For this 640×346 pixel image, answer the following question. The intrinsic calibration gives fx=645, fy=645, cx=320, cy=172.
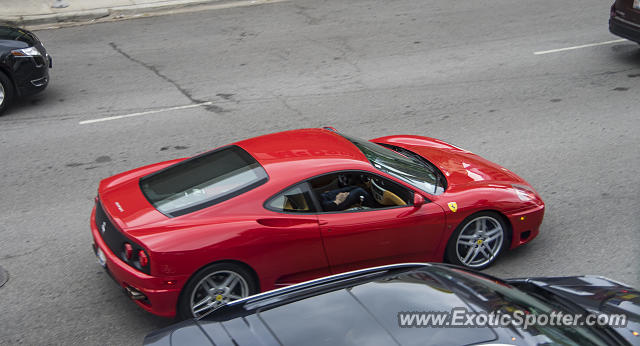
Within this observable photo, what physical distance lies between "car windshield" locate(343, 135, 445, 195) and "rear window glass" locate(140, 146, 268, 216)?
3.70ft

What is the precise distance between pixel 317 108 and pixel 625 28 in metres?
5.98

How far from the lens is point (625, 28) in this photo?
1162cm

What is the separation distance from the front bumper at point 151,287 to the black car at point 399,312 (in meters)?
1.00

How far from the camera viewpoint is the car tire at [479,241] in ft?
19.5

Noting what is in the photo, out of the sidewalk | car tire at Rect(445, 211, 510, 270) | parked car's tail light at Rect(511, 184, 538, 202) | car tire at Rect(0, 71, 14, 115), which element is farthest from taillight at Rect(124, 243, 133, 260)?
the sidewalk

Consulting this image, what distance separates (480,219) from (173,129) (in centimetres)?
500

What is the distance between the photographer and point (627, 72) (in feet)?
37.8

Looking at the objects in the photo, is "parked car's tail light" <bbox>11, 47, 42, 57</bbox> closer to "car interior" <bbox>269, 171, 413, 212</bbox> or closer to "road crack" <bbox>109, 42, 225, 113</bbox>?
"road crack" <bbox>109, 42, 225, 113</bbox>

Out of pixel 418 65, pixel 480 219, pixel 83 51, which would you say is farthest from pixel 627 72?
pixel 83 51

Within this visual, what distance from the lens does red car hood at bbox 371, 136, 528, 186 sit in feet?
20.7

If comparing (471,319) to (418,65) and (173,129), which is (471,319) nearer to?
(173,129)

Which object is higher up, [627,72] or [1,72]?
[1,72]

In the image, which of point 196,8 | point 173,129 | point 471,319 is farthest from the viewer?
point 196,8

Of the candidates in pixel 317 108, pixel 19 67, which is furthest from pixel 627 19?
pixel 19 67
